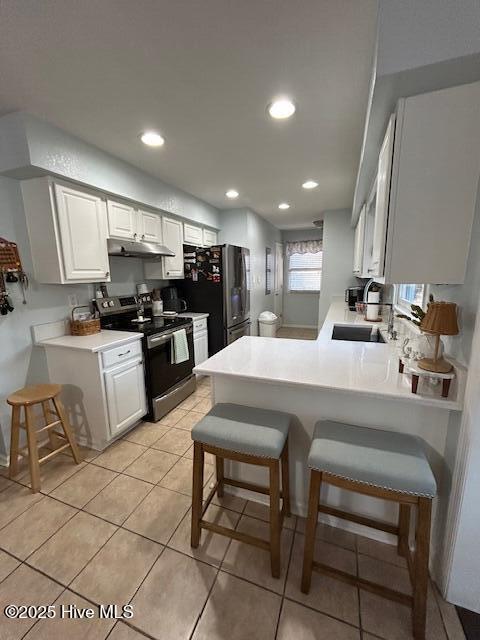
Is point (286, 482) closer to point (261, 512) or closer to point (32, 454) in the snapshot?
point (261, 512)

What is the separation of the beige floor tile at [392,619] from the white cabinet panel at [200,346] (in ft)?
8.42

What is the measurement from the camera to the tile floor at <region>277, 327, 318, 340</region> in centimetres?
582

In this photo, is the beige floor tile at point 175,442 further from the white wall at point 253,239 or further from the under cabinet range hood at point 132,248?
the white wall at point 253,239

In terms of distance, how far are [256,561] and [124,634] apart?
24.0 inches

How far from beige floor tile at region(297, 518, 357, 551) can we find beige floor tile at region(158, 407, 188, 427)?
1.46m

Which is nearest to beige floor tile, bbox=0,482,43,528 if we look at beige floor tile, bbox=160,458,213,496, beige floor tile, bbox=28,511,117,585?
beige floor tile, bbox=28,511,117,585

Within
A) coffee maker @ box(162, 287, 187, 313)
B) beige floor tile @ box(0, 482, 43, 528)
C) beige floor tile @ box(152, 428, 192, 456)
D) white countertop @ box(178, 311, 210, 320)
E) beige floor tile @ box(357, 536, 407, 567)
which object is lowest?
beige floor tile @ box(357, 536, 407, 567)

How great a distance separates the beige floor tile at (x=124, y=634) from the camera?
3.43 ft

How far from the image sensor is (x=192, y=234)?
3.71 metres

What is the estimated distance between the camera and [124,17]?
108cm

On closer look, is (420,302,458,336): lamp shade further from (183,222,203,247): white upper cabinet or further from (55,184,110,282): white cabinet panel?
(183,222,203,247): white upper cabinet

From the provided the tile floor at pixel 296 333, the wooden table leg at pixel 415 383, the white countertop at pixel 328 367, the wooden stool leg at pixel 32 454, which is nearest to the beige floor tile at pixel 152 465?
the wooden stool leg at pixel 32 454

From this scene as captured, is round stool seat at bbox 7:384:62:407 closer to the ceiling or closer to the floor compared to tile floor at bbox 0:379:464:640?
closer to the ceiling

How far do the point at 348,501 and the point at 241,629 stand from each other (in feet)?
2.45
